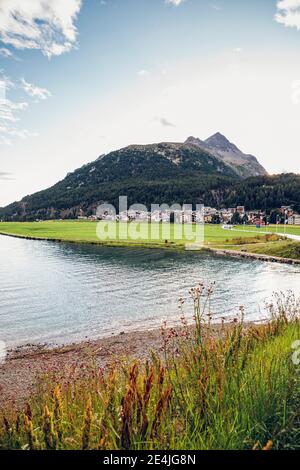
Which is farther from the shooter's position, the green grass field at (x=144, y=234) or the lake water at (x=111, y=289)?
the green grass field at (x=144, y=234)

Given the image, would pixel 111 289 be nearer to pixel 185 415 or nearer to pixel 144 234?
pixel 185 415

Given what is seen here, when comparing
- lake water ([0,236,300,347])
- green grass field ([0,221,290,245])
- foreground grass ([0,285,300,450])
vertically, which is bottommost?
lake water ([0,236,300,347])

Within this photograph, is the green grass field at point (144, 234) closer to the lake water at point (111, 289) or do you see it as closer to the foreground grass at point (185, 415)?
the lake water at point (111, 289)

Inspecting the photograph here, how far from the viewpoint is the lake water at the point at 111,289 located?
1027 inches

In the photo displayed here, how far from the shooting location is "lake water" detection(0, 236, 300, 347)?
26.1 meters

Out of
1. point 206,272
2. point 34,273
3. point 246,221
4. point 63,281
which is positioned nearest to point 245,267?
point 206,272

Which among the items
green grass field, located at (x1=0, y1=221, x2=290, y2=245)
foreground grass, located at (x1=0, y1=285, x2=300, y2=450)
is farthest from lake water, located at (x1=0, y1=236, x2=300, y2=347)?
green grass field, located at (x1=0, y1=221, x2=290, y2=245)

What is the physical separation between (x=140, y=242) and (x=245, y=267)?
37118 mm

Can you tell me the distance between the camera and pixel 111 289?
3875cm

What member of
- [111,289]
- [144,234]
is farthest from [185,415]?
[144,234]

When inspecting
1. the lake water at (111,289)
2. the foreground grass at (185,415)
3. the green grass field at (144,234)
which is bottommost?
the lake water at (111,289)

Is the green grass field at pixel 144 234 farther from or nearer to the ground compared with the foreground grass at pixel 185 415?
nearer to the ground

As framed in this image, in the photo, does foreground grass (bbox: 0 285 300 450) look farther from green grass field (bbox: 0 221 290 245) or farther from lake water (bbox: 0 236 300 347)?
green grass field (bbox: 0 221 290 245)

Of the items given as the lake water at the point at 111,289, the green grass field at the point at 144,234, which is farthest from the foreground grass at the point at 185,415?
the green grass field at the point at 144,234
